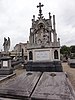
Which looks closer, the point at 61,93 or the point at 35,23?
the point at 61,93

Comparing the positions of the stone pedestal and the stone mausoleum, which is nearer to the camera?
the stone mausoleum

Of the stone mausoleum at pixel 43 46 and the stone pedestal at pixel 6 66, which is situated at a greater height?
the stone mausoleum at pixel 43 46

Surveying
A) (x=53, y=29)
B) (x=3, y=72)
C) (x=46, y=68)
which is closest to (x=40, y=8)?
(x=53, y=29)

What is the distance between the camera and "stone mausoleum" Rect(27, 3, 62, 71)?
9977 millimetres

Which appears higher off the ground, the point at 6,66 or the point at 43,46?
the point at 43,46

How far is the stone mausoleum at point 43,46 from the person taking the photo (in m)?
9.98

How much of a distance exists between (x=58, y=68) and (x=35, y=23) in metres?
4.96

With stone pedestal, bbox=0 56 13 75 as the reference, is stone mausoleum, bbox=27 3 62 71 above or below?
above

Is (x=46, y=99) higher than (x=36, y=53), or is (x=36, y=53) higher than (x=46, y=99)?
(x=36, y=53)

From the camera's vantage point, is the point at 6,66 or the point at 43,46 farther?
the point at 6,66

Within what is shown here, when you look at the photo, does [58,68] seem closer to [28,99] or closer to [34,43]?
[34,43]

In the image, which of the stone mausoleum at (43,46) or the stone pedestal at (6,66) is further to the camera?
the stone pedestal at (6,66)

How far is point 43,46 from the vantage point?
10211mm

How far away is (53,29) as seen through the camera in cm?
1090
